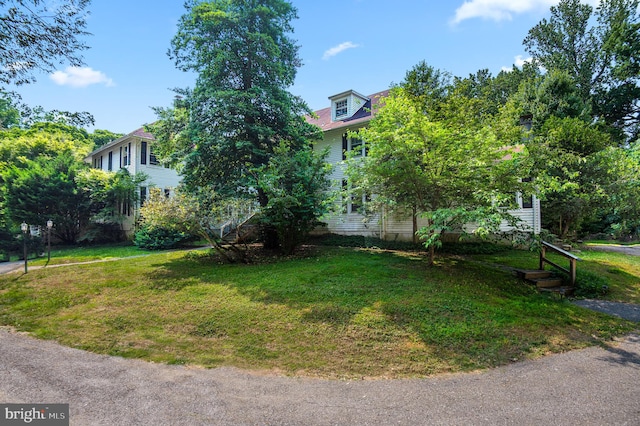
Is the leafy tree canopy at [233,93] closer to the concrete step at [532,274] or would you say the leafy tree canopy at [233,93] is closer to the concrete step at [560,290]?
the concrete step at [532,274]

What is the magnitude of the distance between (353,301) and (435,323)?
1.67m

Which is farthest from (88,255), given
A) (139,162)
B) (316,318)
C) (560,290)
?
(560,290)

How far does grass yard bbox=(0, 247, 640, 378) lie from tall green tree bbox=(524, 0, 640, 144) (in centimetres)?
2403

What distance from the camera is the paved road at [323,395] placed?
321 cm

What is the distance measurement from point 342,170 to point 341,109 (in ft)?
18.1

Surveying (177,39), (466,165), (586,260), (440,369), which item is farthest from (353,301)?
(177,39)

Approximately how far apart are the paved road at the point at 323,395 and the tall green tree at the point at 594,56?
29498 millimetres

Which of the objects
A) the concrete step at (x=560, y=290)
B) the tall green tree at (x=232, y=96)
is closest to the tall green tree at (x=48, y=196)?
the tall green tree at (x=232, y=96)

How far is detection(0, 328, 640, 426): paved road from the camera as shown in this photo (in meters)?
3.21

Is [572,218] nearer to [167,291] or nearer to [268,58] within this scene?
[268,58]

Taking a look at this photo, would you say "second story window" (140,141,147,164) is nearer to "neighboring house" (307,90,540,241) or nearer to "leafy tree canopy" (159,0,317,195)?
"leafy tree canopy" (159,0,317,195)

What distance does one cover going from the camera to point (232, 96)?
38.4 ft

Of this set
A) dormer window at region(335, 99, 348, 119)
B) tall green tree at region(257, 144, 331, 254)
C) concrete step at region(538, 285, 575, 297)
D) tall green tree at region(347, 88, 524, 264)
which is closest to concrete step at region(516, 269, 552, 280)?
concrete step at region(538, 285, 575, 297)

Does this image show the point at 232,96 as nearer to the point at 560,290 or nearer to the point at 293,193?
the point at 293,193
